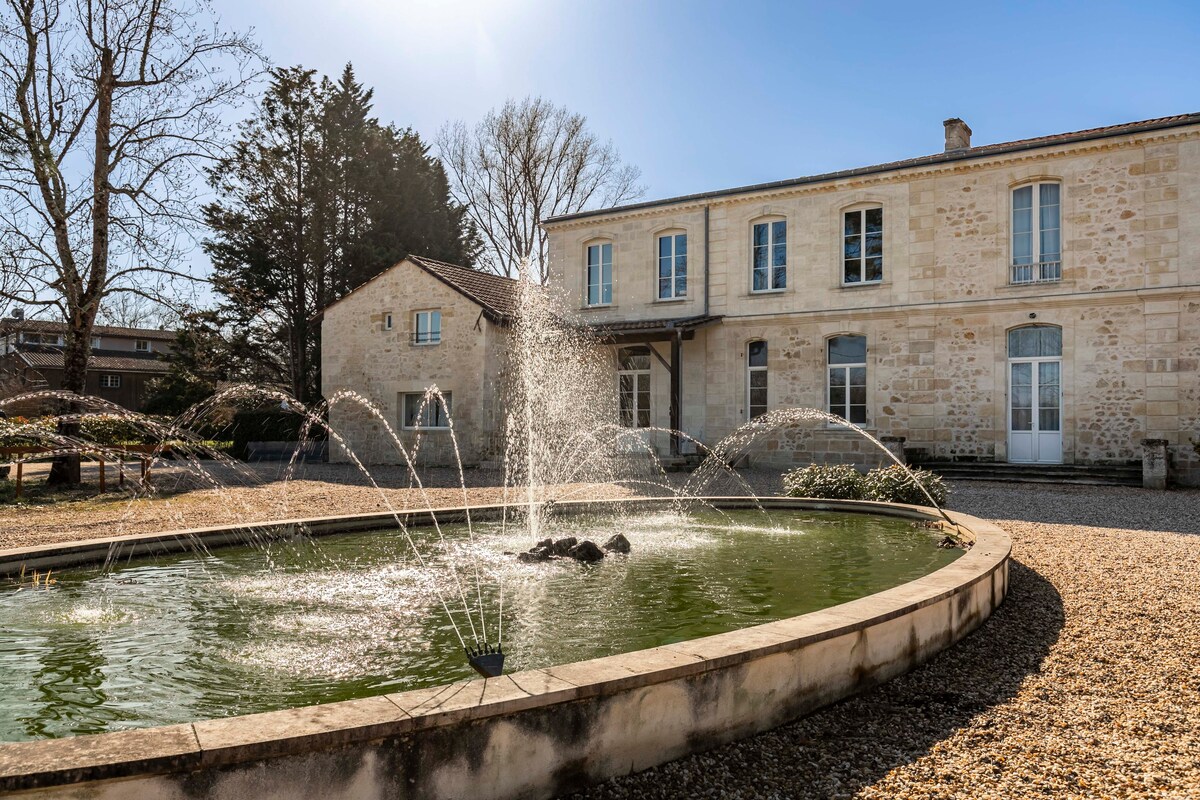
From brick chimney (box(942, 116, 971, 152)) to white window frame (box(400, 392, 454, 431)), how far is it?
12.8 meters

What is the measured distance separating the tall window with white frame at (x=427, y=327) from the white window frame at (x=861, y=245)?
948 centimetres

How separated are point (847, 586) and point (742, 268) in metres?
14.4

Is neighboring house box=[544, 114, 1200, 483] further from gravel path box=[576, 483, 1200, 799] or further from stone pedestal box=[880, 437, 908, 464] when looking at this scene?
gravel path box=[576, 483, 1200, 799]

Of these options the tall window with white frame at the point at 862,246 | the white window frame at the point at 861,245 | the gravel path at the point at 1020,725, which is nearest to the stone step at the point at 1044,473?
the white window frame at the point at 861,245

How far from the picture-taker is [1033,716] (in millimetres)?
3584

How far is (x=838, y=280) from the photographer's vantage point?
1828 centimetres

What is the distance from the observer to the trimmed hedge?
9.88 metres

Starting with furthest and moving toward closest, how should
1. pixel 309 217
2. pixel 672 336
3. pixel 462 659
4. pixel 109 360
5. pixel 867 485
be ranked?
pixel 109 360 < pixel 309 217 < pixel 672 336 < pixel 867 485 < pixel 462 659

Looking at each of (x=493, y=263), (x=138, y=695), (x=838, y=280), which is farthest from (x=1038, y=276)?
(x=493, y=263)

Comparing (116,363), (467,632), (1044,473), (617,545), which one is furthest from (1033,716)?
(116,363)

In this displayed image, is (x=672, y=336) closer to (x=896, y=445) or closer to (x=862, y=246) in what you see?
(x=862, y=246)

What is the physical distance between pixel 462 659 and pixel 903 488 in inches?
288

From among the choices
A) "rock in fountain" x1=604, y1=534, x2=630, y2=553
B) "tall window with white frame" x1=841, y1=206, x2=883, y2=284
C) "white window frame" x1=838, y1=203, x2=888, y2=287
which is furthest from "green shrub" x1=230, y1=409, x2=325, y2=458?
"rock in fountain" x1=604, y1=534, x2=630, y2=553

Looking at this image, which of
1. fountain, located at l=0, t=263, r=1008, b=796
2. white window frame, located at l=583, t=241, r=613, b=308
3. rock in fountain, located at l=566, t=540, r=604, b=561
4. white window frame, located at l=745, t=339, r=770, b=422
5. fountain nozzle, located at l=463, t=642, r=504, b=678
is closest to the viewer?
fountain, located at l=0, t=263, r=1008, b=796
